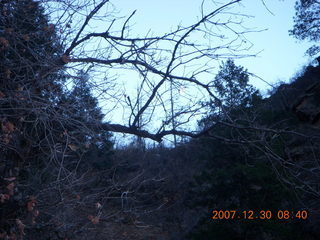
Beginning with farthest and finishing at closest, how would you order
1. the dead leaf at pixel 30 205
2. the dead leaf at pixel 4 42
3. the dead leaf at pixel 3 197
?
the dead leaf at pixel 30 205, the dead leaf at pixel 4 42, the dead leaf at pixel 3 197

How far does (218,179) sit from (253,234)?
1.80 m

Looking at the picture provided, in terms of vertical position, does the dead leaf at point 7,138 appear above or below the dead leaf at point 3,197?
above

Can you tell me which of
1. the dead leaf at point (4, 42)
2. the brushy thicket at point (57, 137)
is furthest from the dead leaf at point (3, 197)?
the dead leaf at point (4, 42)

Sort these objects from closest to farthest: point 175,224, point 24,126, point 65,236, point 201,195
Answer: point 24,126, point 65,236, point 201,195, point 175,224

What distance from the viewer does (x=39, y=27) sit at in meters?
5.49

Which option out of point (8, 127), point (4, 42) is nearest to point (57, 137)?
point (8, 127)

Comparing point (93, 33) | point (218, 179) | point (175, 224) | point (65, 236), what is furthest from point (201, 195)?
point (93, 33)

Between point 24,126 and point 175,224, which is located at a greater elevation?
point 24,126

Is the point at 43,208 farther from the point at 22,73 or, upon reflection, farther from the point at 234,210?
the point at 234,210

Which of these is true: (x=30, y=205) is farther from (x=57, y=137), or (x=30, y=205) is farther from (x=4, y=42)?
(x=4, y=42)
